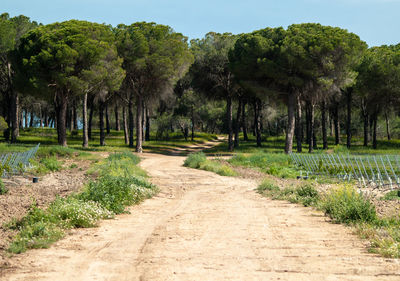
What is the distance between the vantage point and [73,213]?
9516 millimetres

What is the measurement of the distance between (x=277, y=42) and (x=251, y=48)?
97.0 inches

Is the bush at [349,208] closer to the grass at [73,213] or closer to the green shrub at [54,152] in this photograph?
the grass at [73,213]

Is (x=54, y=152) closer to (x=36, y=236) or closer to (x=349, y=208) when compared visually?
(x=36, y=236)

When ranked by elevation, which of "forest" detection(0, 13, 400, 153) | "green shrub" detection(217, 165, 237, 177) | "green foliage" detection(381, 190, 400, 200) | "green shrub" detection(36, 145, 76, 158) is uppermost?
"forest" detection(0, 13, 400, 153)

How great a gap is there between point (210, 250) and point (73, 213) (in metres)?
3.64

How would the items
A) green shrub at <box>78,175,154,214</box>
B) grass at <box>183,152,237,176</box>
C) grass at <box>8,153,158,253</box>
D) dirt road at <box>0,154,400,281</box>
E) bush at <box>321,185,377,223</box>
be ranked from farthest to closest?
1. grass at <box>183,152,237,176</box>
2. green shrub at <box>78,175,154,214</box>
3. bush at <box>321,185,377,223</box>
4. grass at <box>8,153,158,253</box>
5. dirt road at <box>0,154,400,281</box>

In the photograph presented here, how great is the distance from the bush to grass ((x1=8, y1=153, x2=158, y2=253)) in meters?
5.28

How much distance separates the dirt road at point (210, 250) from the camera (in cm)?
599

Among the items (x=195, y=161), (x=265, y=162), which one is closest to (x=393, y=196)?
(x=265, y=162)

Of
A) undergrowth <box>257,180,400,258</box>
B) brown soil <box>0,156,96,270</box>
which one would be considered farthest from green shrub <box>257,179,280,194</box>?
brown soil <box>0,156,96,270</box>

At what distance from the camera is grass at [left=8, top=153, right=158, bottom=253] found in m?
7.78

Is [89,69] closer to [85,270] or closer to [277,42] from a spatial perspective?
[277,42]

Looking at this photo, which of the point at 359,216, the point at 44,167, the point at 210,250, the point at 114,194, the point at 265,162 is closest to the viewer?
the point at 210,250

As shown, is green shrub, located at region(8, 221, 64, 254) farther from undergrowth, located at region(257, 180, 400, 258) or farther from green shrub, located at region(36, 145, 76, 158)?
green shrub, located at region(36, 145, 76, 158)
